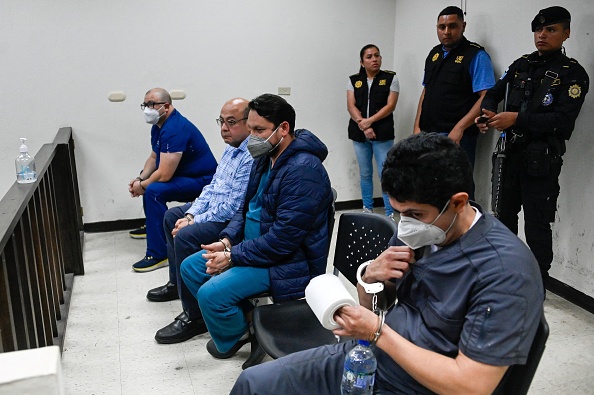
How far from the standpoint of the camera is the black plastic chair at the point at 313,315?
185 cm

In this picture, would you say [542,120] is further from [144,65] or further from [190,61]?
[144,65]

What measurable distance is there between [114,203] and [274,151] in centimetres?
251

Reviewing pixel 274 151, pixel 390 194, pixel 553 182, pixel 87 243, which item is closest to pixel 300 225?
pixel 274 151

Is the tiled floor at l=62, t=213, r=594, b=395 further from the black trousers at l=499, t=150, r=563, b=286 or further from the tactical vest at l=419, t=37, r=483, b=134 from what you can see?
the tactical vest at l=419, t=37, r=483, b=134

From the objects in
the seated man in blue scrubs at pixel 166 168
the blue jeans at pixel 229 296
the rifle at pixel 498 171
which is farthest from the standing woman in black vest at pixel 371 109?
the blue jeans at pixel 229 296

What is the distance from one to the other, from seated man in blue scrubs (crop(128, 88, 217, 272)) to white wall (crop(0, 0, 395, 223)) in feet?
2.48

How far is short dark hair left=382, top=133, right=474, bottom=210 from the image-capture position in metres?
1.21

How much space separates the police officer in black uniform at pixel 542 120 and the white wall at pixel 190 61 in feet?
1.67

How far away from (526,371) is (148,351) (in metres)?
1.89

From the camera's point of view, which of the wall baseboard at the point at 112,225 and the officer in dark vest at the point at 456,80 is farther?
the wall baseboard at the point at 112,225

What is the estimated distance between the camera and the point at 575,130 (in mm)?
2988

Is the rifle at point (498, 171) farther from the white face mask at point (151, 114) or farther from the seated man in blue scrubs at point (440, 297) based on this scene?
the white face mask at point (151, 114)

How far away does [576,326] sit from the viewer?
2.77m

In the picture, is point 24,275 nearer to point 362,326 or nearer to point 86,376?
point 86,376
